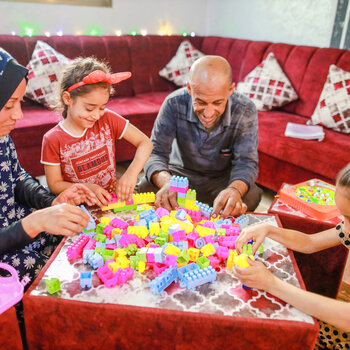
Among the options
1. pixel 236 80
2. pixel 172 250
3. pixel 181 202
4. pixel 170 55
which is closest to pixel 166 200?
pixel 181 202

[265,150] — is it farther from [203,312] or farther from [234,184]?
[203,312]

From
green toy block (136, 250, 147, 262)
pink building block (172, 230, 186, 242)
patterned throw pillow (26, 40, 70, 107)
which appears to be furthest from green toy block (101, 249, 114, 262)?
patterned throw pillow (26, 40, 70, 107)

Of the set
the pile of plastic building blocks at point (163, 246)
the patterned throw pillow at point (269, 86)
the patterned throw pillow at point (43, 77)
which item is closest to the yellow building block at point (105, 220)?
the pile of plastic building blocks at point (163, 246)

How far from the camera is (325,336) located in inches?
50.4

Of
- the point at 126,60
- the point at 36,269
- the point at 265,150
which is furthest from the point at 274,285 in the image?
the point at 126,60

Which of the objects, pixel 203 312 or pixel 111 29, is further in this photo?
pixel 111 29

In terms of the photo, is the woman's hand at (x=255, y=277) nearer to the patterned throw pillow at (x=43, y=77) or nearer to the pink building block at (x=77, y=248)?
the pink building block at (x=77, y=248)

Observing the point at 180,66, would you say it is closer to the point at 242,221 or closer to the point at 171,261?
the point at 242,221

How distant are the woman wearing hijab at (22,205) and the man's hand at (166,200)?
0.93ft

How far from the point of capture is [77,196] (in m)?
1.42

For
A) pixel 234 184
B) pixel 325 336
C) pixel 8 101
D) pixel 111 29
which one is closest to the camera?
pixel 8 101

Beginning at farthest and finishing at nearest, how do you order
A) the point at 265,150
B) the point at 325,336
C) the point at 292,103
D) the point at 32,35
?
the point at 32,35 < the point at 292,103 < the point at 265,150 < the point at 325,336

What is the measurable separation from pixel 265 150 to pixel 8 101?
2.10m

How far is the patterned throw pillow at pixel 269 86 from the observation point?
10.6 ft
